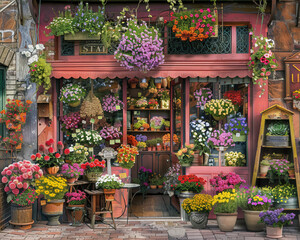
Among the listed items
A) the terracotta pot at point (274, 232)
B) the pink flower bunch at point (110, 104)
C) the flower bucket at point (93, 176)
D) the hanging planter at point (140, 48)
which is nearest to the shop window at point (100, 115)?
the pink flower bunch at point (110, 104)

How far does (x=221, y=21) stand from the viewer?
9664 millimetres

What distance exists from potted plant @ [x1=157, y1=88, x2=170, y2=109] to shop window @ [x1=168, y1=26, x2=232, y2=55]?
3.49m

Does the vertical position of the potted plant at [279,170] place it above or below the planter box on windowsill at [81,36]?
below

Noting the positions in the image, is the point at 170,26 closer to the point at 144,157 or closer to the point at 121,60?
the point at 121,60

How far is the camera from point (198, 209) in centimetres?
860

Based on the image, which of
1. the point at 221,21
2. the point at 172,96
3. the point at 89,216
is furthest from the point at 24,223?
the point at 221,21

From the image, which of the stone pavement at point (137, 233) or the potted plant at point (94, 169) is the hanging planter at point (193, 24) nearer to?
the potted plant at point (94, 169)

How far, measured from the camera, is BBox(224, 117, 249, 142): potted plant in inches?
382

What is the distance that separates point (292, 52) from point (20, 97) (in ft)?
17.9

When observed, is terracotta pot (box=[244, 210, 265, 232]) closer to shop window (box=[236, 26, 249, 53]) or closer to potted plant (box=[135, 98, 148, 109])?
shop window (box=[236, 26, 249, 53])

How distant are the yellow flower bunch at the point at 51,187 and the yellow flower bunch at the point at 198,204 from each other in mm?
2279

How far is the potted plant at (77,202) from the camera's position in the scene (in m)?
9.21

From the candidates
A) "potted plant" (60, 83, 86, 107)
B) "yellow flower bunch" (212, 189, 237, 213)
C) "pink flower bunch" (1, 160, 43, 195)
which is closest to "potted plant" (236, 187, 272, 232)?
"yellow flower bunch" (212, 189, 237, 213)

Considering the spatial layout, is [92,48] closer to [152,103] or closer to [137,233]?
[152,103]
